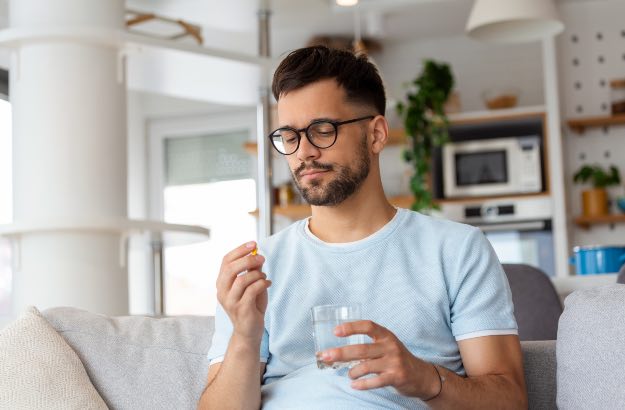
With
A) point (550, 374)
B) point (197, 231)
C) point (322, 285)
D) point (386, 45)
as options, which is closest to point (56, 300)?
point (197, 231)

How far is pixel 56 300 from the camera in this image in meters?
3.27

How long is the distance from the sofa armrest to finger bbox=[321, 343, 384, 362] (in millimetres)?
527

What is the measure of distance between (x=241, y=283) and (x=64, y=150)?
1771 millimetres

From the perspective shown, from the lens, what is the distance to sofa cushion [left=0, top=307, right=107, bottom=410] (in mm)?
1886

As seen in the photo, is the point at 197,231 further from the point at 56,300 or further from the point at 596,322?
the point at 596,322

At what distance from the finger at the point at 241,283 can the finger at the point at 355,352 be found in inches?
8.7

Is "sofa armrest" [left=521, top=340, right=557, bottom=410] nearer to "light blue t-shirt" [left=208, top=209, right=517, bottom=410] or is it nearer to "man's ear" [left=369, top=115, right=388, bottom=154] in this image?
"light blue t-shirt" [left=208, top=209, right=517, bottom=410]

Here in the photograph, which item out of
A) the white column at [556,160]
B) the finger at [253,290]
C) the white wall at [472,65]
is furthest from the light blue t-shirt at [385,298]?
the white wall at [472,65]

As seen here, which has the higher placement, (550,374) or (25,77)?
(25,77)

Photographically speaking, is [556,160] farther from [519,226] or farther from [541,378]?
[541,378]

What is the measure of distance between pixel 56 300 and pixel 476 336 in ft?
6.13

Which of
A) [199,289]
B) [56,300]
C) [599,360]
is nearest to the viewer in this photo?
[599,360]

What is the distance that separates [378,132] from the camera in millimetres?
1986

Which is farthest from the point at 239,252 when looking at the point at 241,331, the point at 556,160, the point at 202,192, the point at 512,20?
the point at 202,192
